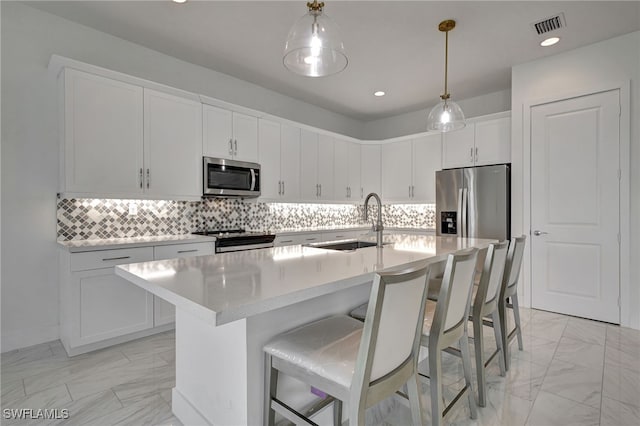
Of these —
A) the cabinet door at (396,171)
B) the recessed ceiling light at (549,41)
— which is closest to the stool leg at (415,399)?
the recessed ceiling light at (549,41)

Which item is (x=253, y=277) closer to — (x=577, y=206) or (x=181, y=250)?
(x=181, y=250)

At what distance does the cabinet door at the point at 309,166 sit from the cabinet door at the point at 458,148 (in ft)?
6.35

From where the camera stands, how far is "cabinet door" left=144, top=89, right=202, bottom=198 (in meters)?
3.19

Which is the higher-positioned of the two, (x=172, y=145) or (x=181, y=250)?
(x=172, y=145)

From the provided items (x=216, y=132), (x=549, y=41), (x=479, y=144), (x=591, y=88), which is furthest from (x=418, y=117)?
(x=216, y=132)

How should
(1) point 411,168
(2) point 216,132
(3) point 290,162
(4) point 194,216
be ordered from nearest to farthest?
(2) point 216,132
(4) point 194,216
(3) point 290,162
(1) point 411,168

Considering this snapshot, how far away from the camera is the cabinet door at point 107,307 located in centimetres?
261

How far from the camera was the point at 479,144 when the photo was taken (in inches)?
174

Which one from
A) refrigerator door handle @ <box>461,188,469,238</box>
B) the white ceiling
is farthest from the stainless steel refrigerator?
the white ceiling

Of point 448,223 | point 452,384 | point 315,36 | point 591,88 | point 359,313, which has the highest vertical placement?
point 591,88

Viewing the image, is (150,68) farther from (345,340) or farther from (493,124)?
(493,124)

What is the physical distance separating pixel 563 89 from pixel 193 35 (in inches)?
156

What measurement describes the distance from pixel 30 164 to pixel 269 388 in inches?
118

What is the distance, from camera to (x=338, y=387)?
45.0 inches
